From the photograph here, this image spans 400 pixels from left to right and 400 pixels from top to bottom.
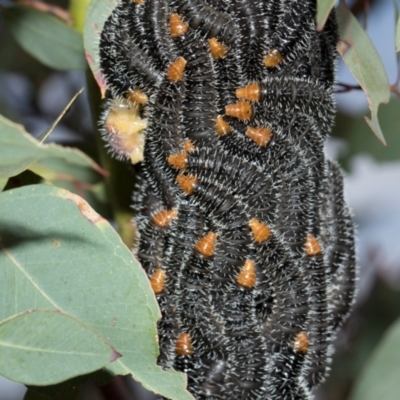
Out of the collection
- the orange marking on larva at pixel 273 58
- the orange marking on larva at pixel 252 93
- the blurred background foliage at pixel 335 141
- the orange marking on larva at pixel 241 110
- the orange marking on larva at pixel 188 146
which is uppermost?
the orange marking on larva at pixel 273 58

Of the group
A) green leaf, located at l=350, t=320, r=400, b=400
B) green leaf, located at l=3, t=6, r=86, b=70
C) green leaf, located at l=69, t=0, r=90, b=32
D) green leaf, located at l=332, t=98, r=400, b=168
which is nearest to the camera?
green leaf, located at l=69, t=0, r=90, b=32

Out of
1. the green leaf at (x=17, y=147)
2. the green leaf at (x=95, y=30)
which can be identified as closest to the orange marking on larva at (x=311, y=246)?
the green leaf at (x=95, y=30)

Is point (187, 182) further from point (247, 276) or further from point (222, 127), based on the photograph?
point (247, 276)

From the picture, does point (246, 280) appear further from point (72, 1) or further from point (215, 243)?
point (72, 1)

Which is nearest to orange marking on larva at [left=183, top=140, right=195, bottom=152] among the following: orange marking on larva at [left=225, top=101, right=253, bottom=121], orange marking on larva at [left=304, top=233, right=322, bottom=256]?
orange marking on larva at [left=225, top=101, right=253, bottom=121]

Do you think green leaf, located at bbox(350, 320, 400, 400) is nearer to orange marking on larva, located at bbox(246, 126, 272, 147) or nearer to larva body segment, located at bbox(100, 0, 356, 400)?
larva body segment, located at bbox(100, 0, 356, 400)

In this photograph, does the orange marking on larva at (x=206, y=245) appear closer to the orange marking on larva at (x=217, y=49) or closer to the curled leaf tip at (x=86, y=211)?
the curled leaf tip at (x=86, y=211)

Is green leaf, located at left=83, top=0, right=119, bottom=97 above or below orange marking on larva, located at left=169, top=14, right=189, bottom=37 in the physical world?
below
